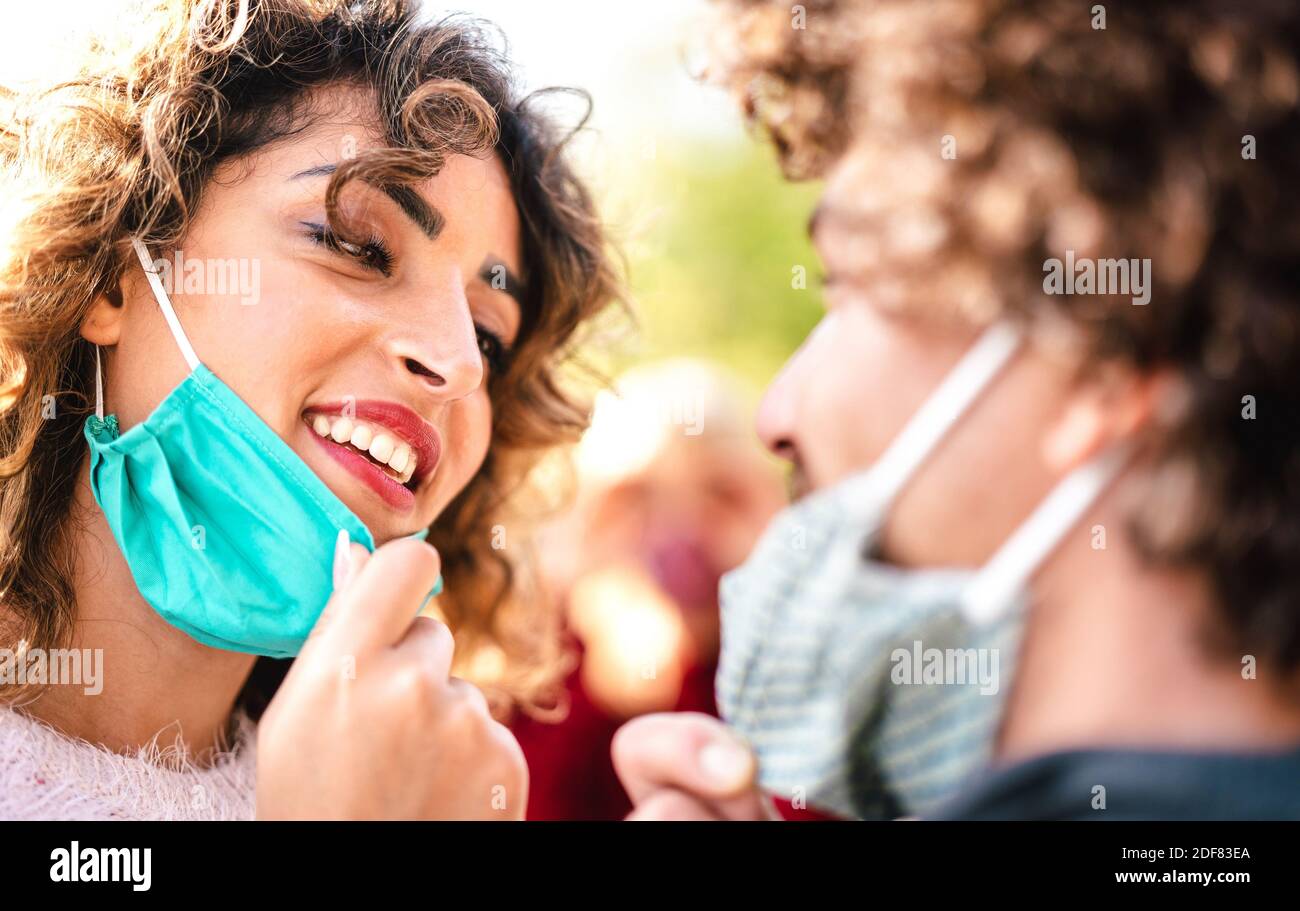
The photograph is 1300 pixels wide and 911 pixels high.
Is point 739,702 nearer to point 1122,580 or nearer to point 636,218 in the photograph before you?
point 1122,580

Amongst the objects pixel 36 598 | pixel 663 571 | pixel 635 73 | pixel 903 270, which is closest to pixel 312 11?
pixel 36 598

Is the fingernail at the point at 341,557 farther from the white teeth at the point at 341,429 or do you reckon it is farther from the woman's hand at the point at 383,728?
the white teeth at the point at 341,429

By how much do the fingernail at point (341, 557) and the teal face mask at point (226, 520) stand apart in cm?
1

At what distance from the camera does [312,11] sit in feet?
6.82

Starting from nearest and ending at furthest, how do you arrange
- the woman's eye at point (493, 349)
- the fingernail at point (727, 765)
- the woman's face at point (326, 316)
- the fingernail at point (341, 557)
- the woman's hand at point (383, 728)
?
the fingernail at point (727, 765) → the woman's hand at point (383, 728) → the fingernail at point (341, 557) → the woman's face at point (326, 316) → the woman's eye at point (493, 349)

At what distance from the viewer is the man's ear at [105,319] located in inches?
78.5

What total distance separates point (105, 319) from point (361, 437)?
1.87 ft

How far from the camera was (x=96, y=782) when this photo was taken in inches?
74.8

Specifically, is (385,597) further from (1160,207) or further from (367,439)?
(1160,207)

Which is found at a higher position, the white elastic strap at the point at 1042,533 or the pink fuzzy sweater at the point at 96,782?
the white elastic strap at the point at 1042,533

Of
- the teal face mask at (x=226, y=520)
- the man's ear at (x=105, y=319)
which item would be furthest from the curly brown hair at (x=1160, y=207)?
the man's ear at (x=105, y=319)

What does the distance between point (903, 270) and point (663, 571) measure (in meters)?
2.57

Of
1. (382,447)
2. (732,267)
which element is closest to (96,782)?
(382,447)
